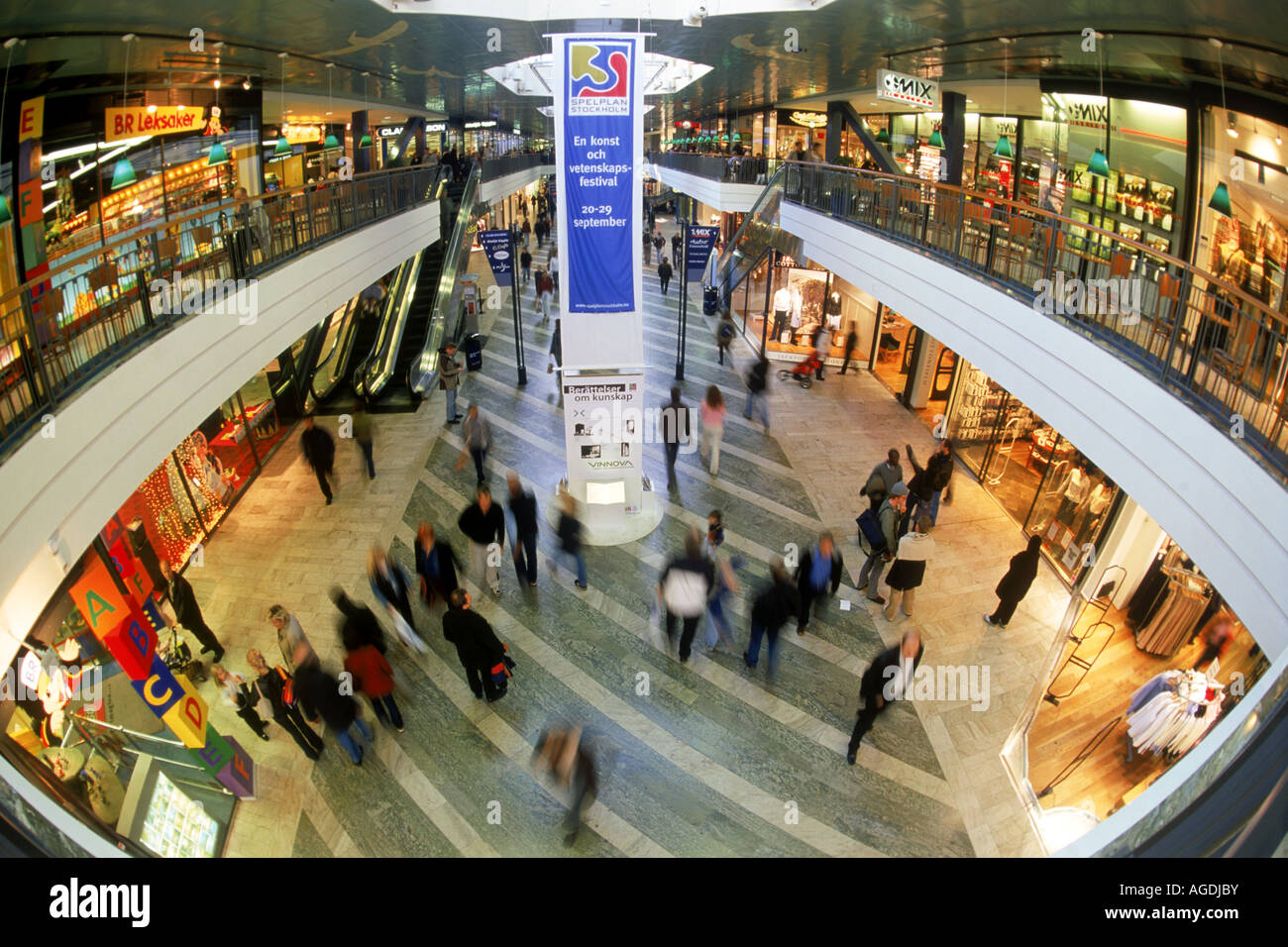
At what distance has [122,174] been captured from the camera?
1012cm

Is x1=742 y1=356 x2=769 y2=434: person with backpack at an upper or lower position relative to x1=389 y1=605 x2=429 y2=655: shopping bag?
upper

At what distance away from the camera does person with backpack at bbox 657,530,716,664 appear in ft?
23.2

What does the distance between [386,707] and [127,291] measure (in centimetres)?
408

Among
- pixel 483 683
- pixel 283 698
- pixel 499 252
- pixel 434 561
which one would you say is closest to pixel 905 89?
pixel 499 252

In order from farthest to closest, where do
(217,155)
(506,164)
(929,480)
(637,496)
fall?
(506,164) < (217,155) < (637,496) < (929,480)

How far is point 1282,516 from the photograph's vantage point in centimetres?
394

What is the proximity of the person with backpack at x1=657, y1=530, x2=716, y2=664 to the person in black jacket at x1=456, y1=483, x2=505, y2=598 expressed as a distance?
219 cm

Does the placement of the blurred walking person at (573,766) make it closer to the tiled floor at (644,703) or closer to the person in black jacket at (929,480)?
A: the tiled floor at (644,703)

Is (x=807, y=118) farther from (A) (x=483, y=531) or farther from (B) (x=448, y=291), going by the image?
(A) (x=483, y=531)

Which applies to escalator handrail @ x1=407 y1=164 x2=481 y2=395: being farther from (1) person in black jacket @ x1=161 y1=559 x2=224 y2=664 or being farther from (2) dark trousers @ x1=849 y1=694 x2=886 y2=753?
(2) dark trousers @ x1=849 y1=694 x2=886 y2=753

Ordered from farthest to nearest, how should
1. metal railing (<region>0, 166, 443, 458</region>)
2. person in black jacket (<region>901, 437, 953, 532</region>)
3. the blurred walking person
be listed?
person in black jacket (<region>901, 437, 953, 532</region>) < the blurred walking person < metal railing (<region>0, 166, 443, 458</region>)

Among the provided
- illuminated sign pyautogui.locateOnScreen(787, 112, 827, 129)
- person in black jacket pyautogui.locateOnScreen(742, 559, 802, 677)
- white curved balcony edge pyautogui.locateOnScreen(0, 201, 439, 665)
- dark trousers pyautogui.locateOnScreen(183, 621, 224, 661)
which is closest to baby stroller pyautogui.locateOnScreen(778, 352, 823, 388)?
person in black jacket pyautogui.locateOnScreen(742, 559, 802, 677)
